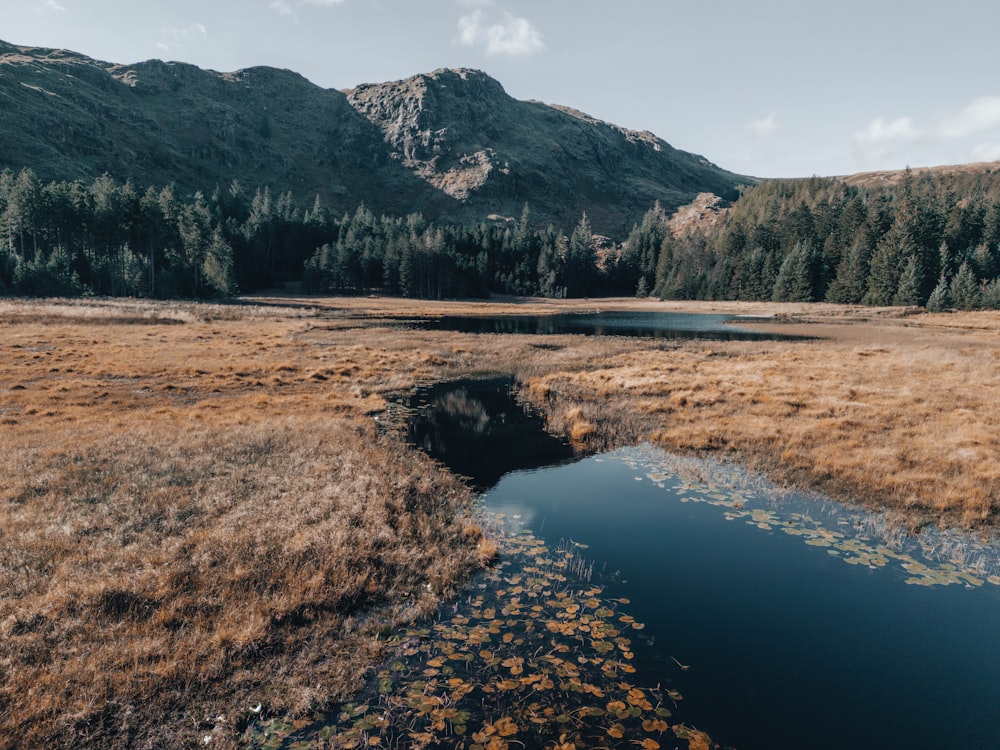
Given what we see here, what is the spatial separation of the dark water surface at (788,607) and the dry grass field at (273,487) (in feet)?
9.73

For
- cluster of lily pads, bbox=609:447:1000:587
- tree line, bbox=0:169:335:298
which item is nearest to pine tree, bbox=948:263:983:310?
cluster of lily pads, bbox=609:447:1000:587

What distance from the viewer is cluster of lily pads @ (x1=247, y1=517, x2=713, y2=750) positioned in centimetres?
712

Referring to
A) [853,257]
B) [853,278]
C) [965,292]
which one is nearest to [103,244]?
[853,257]

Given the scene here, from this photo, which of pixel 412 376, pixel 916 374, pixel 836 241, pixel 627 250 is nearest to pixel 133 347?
pixel 412 376

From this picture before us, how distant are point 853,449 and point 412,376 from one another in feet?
90.3

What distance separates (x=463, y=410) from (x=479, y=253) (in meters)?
141

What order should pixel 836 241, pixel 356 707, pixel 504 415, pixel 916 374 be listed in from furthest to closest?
pixel 836 241
pixel 916 374
pixel 504 415
pixel 356 707

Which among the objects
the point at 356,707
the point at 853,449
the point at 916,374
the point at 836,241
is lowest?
the point at 356,707

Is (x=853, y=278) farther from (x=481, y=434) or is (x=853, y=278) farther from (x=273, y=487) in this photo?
(x=273, y=487)

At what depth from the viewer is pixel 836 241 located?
126375 mm

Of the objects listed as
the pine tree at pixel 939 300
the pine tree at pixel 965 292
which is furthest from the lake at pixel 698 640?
the pine tree at pixel 965 292

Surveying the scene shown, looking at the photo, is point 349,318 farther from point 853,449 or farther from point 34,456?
point 853,449

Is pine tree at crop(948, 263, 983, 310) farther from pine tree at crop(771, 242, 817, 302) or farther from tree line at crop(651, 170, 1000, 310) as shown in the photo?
pine tree at crop(771, 242, 817, 302)

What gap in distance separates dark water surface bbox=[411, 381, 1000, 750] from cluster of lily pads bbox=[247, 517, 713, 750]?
2.12 feet
